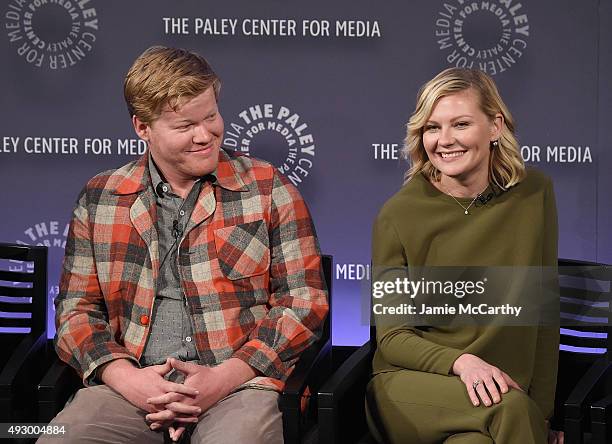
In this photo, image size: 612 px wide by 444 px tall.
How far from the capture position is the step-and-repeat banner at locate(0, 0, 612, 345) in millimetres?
4027

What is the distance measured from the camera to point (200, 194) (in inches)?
119

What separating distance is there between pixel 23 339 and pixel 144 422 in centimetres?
57

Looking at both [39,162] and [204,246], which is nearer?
[204,246]

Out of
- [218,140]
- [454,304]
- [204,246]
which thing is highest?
[218,140]

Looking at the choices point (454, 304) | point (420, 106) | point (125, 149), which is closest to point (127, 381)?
point (454, 304)

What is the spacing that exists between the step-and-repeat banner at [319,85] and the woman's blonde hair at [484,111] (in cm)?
103

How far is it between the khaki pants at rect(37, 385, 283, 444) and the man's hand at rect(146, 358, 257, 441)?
0.13 feet

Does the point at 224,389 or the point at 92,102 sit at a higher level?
the point at 92,102

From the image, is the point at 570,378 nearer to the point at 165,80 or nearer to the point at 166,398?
the point at 166,398

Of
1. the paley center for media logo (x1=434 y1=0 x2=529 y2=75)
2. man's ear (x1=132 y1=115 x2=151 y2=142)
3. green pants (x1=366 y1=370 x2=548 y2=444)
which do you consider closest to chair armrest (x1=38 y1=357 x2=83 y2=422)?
man's ear (x1=132 y1=115 x2=151 y2=142)

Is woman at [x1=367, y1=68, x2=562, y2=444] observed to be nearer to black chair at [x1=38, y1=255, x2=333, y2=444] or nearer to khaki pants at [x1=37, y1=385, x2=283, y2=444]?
black chair at [x1=38, y1=255, x2=333, y2=444]

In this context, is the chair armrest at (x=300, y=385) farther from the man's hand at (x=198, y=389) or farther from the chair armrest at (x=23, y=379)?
the chair armrest at (x=23, y=379)

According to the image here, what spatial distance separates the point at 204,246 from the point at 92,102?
52.9 inches

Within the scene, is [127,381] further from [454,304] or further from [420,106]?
[420,106]
